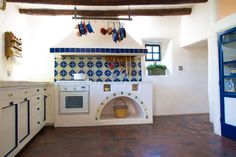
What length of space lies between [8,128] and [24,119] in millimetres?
544

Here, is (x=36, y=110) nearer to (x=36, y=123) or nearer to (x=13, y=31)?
(x=36, y=123)

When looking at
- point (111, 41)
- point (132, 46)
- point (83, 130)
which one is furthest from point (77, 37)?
point (83, 130)

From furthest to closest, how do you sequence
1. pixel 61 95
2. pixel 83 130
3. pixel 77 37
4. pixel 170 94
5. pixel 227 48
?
pixel 170 94, pixel 77 37, pixel 61 95, pixel 83 130, pixel 227 48

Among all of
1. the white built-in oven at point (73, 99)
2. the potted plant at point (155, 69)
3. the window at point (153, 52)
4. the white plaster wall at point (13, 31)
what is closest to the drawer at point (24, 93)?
the white plaster wall at point (13, 31)

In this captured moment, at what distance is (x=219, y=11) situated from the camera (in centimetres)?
321

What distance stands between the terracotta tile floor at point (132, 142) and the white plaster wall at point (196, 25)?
76.5 inches

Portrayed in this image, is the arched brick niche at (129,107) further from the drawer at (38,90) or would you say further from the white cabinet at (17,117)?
the white cabinet at (17,117)

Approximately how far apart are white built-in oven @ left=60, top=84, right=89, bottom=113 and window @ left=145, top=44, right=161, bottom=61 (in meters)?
2.21

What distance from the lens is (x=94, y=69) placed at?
15.6ft

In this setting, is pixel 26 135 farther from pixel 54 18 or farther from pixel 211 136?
pixel 54 18

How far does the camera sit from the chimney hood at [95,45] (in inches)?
163

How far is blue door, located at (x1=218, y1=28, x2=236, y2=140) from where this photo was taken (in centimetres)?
287

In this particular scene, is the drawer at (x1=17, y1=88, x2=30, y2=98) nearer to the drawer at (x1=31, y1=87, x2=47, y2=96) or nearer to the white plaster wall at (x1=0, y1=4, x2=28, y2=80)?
the drawer at (x1=31, y1=87, x2=47, y2=96)

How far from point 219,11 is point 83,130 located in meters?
3.01
